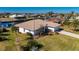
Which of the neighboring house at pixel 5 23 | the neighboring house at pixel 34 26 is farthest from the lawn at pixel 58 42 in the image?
the neighboring house at pixel 5 23

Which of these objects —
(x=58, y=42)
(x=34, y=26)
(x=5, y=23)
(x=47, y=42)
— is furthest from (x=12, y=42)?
(x=58, y=42)

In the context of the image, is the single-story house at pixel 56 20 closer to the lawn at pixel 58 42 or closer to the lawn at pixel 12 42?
the lawn at pixel 58 42

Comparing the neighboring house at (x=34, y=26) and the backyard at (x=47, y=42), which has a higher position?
the neighboring house at (x=34, y=26)

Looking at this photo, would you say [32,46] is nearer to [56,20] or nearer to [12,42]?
[12,42]

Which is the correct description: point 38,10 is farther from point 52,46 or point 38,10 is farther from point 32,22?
point 52,46
